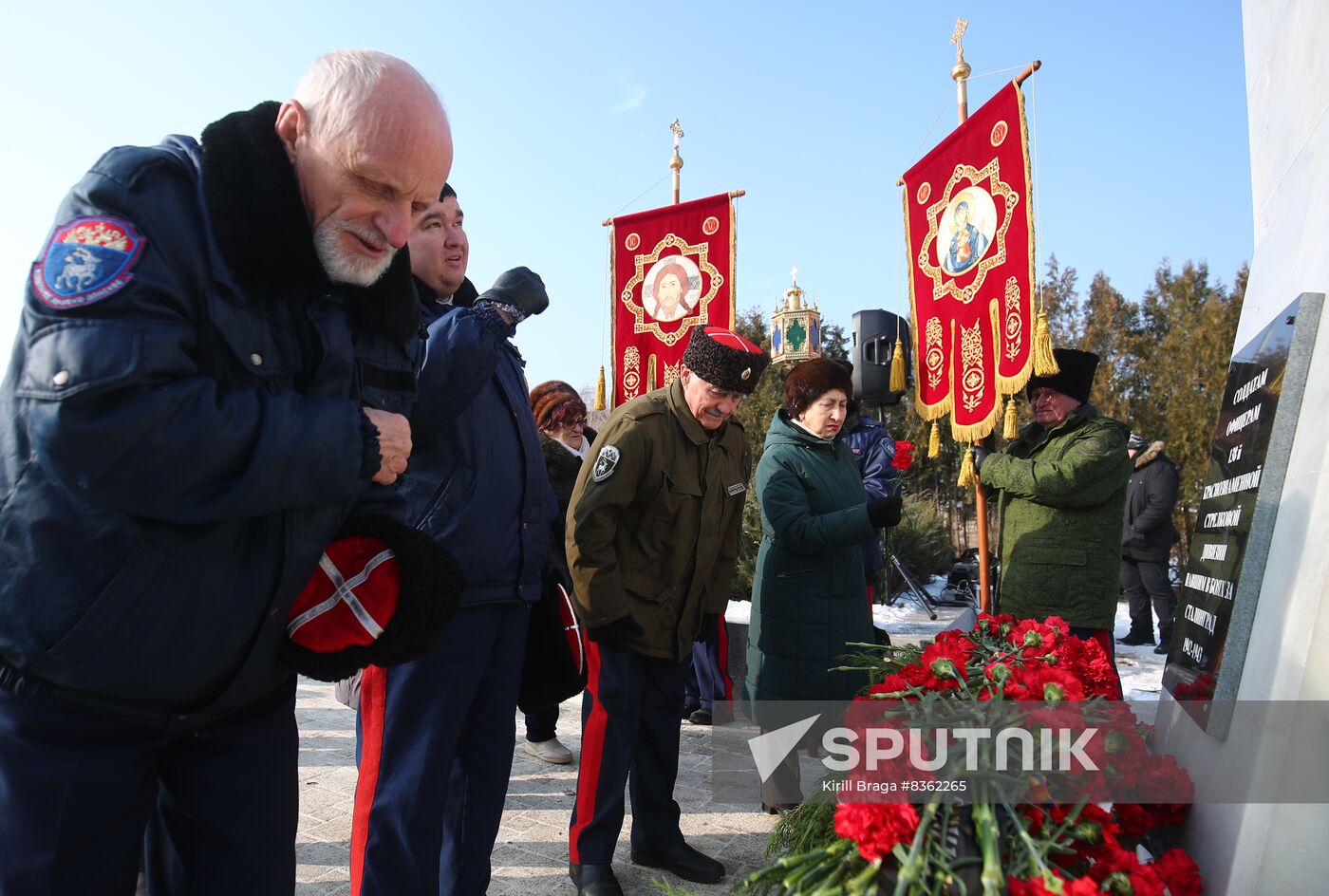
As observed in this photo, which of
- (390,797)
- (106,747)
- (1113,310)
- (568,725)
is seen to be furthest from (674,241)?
(1113,310)

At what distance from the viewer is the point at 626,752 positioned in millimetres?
3035

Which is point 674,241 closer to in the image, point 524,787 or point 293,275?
point 524,787

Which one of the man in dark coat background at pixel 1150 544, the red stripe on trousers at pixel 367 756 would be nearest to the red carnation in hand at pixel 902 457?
the man in dark coat background at pixel 1150 544

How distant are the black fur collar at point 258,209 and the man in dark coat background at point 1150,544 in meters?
8.01

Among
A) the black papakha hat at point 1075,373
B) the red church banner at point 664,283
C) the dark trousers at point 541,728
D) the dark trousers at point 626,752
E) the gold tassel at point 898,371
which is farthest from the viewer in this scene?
the red church banner at point 664,283

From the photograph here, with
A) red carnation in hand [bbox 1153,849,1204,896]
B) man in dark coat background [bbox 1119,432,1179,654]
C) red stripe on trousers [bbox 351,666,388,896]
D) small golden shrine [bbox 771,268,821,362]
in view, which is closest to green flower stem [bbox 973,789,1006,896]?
red carnation in hand [bbox 1153,849,1204,896]

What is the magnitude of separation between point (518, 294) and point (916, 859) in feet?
5.75

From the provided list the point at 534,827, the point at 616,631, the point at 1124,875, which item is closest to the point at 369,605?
the point at 1124,875

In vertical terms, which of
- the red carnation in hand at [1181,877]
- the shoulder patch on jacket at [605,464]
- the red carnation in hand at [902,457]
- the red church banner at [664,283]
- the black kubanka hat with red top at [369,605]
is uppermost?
the red church banner at [664,283]

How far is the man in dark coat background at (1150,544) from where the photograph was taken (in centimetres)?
793

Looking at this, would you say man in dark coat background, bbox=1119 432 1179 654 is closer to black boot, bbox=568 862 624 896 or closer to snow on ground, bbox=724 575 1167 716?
snow on ground, bbox=724 575 1167 716

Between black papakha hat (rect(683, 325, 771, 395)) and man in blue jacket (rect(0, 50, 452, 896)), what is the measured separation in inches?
68.5

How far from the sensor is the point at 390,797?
2.18 meters

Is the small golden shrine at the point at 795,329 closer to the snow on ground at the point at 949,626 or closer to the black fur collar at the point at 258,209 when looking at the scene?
the snow on ground at the point at 949,626
